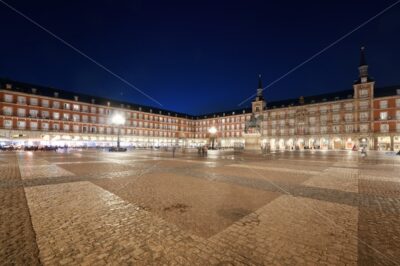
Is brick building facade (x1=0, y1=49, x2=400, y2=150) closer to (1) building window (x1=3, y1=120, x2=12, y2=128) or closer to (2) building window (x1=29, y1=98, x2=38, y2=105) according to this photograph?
(2) building window (x1=29, y1=98, x2=38, y2=105)

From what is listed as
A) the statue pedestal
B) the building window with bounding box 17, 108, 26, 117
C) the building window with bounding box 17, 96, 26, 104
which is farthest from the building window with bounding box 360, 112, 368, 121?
the building window with bounding box 17, 96, 26, 104

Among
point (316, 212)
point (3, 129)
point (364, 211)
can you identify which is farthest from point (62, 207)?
point (3, 129)

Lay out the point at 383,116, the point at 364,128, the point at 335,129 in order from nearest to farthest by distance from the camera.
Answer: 1. the point at 383,116
2. the point at 364,128
3. the point at 335,129

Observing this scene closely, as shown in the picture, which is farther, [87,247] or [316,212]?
[316,212]

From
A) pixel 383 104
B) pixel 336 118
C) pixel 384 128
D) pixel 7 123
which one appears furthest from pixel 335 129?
pixel 7 123

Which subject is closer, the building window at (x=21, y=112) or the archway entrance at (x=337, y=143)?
the building window at (x=21, y=112)

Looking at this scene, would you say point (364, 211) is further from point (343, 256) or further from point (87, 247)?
point (87, 247)

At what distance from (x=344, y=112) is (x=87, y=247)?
238 ft

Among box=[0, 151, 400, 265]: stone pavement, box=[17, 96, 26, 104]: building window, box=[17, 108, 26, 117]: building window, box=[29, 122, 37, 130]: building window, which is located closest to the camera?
box=[0, 151, 400, 265]: stone pavement

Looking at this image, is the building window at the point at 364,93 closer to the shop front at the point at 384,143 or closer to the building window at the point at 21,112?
the shop front at the point at 384,143

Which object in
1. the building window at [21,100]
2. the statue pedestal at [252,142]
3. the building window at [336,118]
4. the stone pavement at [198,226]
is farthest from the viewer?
the building window at [336,118]

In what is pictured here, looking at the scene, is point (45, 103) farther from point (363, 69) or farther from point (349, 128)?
point (363, 69)

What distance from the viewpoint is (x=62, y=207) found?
5.57 meters

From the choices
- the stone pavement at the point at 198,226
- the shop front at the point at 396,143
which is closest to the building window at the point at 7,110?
the stone pavement at the point at 198,226
